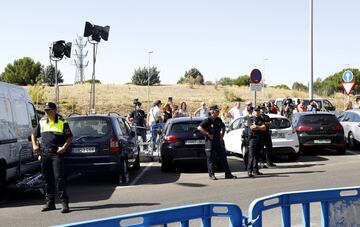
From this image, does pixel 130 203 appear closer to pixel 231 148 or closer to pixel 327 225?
pixel 327 225

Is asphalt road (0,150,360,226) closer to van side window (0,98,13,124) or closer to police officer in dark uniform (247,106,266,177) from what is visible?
police officer in dark uniform (247,106,266,177)

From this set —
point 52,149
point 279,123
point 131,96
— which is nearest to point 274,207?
point 52,149

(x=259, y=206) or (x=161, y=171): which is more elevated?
(x=259, y=206)

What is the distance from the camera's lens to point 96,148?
37.7 feet

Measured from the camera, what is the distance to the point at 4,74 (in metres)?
97.2

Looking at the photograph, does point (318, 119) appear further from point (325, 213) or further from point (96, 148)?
point (325, 213)

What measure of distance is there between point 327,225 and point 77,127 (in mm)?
7378

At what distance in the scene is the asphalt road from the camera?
8570 mm

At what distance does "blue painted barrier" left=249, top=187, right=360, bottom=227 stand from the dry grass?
133ft

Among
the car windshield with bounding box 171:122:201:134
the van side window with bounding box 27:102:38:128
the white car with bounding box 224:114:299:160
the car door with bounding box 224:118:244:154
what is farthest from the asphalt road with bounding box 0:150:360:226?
the van side window with bounding box 27:102:38:128

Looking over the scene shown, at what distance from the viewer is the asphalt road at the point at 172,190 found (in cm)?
857

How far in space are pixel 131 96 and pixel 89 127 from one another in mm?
49932

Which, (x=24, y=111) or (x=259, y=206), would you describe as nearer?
(x=259, y=206)

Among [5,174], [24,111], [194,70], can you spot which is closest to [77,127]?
[24,111]
